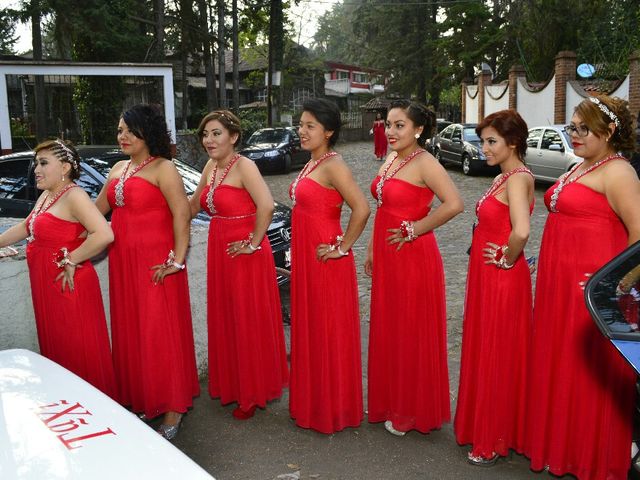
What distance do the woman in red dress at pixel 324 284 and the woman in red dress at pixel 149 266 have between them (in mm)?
742

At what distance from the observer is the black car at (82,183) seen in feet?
22.2

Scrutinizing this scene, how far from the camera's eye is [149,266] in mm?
4160

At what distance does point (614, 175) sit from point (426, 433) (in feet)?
6.51

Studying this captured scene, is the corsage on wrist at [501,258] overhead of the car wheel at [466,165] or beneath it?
overhead

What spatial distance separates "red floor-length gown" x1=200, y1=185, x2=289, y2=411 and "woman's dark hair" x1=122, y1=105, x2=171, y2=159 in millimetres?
449

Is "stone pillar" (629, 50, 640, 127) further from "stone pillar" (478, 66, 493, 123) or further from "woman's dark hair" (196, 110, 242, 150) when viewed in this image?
"woman's dark hair" (196, 110, 242, 150)

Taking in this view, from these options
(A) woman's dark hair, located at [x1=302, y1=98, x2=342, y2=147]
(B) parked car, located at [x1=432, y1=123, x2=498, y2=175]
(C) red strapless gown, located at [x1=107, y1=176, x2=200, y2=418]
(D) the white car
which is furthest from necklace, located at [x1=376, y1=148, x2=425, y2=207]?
(B) parked car, located at [x1=432, y1=123, x2=498, y2=175]

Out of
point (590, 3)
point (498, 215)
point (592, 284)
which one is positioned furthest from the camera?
point (590, 3)

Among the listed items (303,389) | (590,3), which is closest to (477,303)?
(303,389)

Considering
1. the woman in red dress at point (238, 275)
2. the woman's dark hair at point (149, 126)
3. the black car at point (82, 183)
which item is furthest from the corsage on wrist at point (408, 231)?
the black car at point (82, 183)

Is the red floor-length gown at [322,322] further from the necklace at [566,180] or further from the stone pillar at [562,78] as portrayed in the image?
the stone pillar at [562,78]

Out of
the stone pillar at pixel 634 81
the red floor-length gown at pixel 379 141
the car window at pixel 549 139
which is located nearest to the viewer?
the car window at pixel 549 139

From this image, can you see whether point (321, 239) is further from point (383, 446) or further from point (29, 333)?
point (29, 333)

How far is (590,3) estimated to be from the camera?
93.2ft
